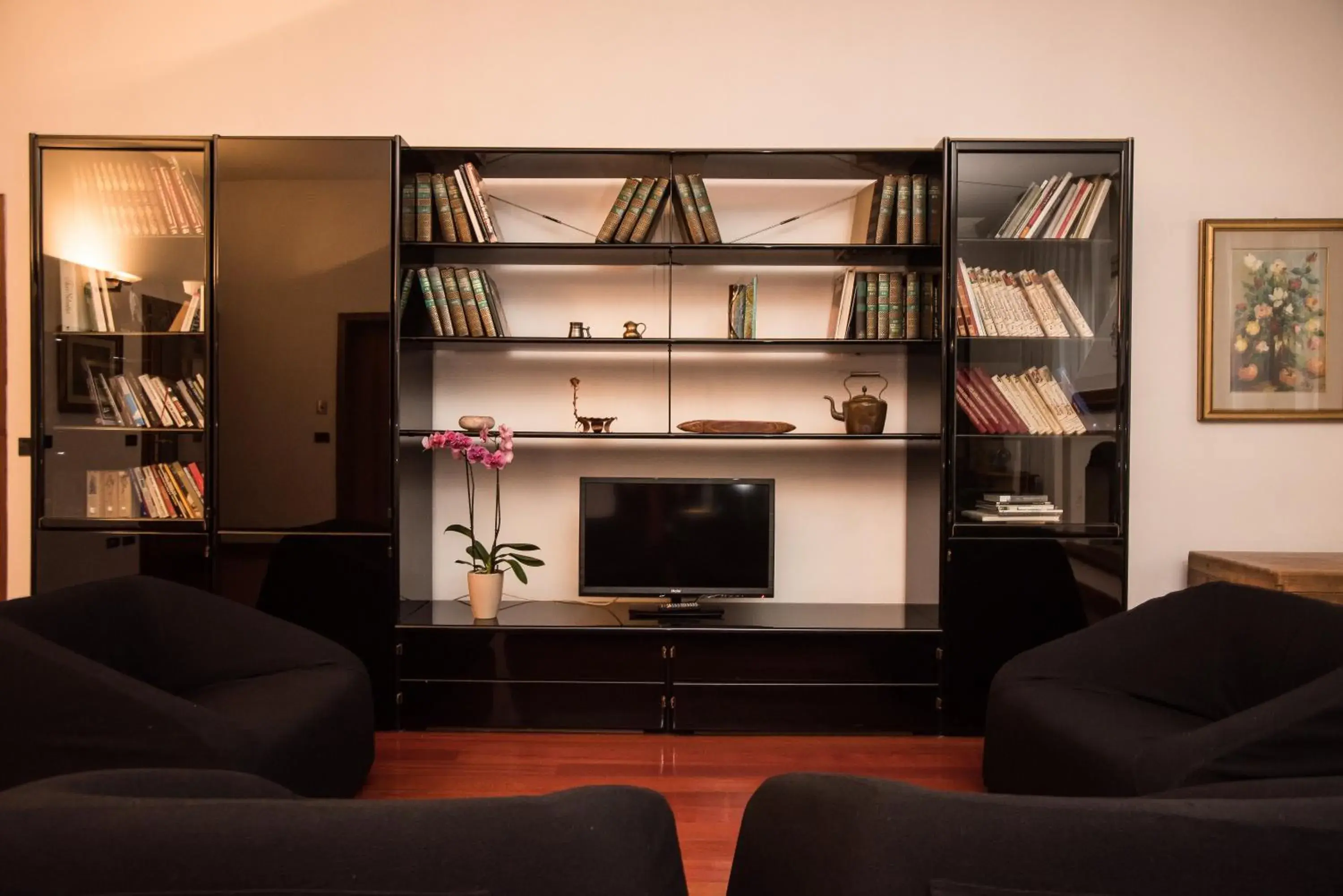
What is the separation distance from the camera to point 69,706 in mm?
2059

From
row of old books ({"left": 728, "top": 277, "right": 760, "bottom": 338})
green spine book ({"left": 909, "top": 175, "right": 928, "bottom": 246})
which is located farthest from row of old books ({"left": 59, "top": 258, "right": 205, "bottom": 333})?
green spine book ({"left": 909, "top": 175, "right": 928, "bottom": 246})

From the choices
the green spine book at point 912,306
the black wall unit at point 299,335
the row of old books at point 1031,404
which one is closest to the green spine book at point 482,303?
the black wall unit at point 299,335

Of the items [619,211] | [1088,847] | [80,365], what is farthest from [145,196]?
[1088,847]

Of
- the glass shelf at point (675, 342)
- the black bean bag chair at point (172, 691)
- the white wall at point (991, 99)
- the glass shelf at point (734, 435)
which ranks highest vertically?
the white wall at point (991, 99)

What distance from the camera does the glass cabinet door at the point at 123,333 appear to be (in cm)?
335

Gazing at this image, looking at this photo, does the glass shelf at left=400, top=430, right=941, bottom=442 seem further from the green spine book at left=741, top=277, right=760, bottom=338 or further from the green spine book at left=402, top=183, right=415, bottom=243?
the green spine book at left=402, top=183, right=415, bottom=243

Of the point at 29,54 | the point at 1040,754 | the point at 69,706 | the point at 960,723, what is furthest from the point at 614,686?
the point at 29,54

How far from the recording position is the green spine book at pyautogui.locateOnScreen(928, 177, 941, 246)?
340 centimetres

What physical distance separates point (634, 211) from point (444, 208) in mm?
745

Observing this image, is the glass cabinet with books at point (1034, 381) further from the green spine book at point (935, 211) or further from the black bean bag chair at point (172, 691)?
the black bean bag chair at point (172, 691)

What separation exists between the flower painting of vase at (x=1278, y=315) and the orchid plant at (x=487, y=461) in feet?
10.1

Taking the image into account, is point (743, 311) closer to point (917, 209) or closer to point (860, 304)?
point (860, 304)

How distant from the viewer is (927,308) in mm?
3459

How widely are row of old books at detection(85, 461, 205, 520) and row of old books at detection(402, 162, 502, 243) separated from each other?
126 centimetres
